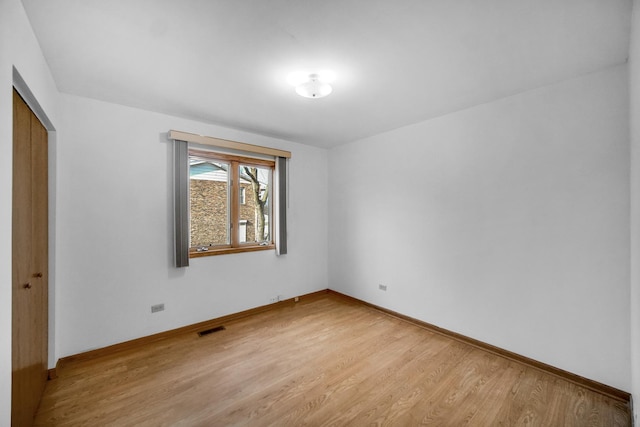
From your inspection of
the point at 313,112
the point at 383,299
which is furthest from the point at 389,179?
the point at 383,299

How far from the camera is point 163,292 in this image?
9.89 ft

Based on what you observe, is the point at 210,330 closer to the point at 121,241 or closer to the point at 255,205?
the point at 121,241

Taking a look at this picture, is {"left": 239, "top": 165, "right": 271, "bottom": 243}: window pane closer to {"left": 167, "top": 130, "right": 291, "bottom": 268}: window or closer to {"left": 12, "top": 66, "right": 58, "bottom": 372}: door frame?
{"left": 167, "top": 130, "right": 291, "bottom": 268}: window

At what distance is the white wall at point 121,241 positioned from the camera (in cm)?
251

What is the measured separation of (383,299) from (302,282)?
129 centimetres

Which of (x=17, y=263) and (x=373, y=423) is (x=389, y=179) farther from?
(x=17, y=263)

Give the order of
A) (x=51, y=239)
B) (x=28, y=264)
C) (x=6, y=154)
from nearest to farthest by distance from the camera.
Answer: (x=6, y=154) < (x=28, y=264) < (x=51, y=239)

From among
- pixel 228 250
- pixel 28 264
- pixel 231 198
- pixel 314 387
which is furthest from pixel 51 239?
pixel 314 387

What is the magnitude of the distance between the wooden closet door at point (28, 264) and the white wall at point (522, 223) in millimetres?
3429

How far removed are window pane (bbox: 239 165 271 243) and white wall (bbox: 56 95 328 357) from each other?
1.46 ft

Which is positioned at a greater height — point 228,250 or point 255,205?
point 255,205

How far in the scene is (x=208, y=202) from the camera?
3461mm

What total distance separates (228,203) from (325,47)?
242cm

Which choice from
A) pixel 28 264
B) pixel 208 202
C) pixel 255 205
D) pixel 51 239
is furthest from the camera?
pixel 255 205
